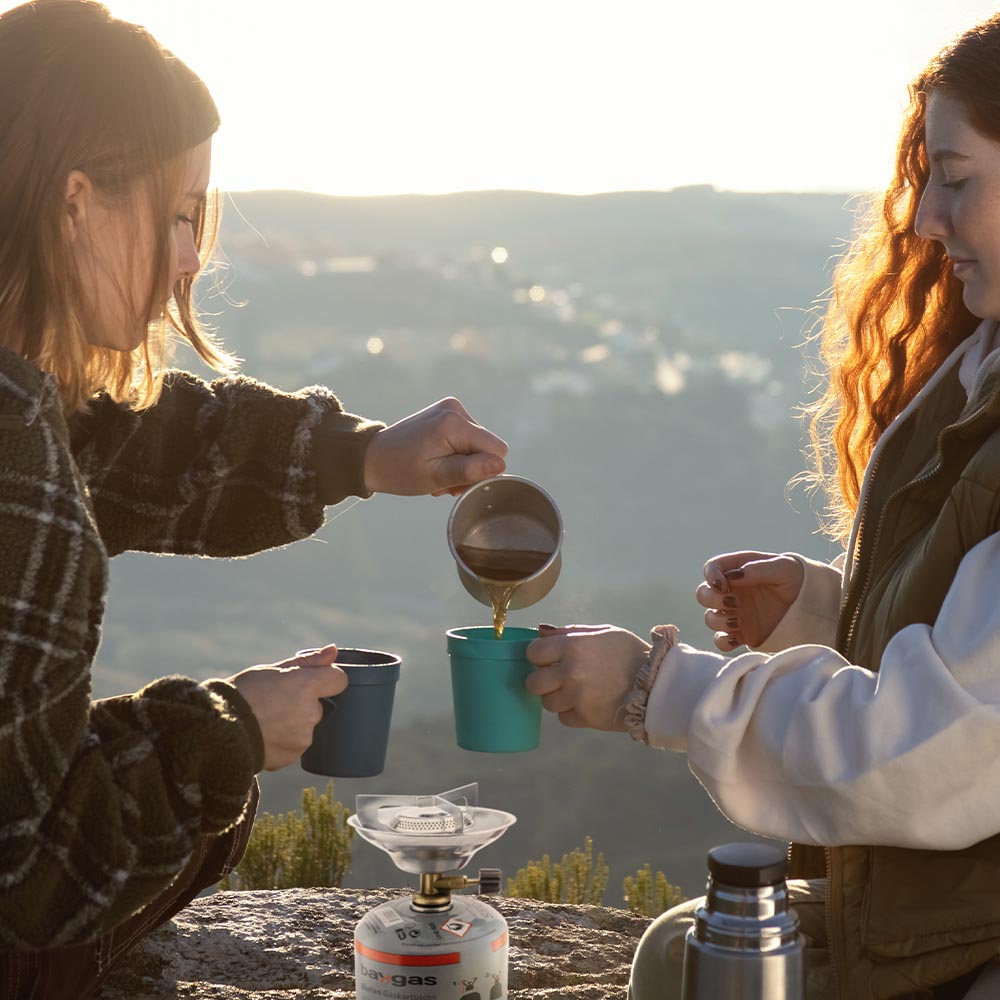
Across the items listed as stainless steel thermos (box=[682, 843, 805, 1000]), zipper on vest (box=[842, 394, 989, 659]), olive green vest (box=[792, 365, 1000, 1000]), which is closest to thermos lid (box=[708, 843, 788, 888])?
stainless steel thermos (box=[682, 843, 805, 1000])

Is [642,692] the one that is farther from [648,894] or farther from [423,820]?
[648,894]

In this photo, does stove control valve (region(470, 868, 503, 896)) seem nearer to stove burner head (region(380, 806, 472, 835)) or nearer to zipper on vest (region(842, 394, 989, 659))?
stove burner head (region(380, 806, 472, 835))

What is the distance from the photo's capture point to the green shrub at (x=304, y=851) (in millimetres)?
3906

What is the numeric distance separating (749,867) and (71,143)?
140 cm

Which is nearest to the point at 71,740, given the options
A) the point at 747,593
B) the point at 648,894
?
the point at 747,593

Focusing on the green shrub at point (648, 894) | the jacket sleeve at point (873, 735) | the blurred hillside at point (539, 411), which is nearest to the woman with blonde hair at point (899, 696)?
the jacket sleeve at point (873, 735)

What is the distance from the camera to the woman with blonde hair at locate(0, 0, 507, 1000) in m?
1.73

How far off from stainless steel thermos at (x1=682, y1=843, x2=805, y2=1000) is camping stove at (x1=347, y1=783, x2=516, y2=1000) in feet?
1.88

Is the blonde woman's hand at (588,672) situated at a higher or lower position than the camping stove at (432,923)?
higher

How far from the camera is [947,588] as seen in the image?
1.83m

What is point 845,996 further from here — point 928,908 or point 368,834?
point 368,834

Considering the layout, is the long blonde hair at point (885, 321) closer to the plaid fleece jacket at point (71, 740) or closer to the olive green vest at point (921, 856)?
the olive green vest at point (921, 856)

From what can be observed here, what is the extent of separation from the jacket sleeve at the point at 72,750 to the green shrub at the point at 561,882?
233 cm

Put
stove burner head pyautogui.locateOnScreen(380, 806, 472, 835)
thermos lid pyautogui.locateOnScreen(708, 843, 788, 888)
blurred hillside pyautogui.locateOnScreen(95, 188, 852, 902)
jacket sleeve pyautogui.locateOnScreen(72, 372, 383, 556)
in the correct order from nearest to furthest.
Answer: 1. thermos lid pyautogui.locateOnScreen(708, 843, 788, 888)
2. stove burner head pyautogui.locateOnScreen(380, 806, 472, 835)
3. jacket sleeve pyautogui.locateOnScreen(72, 372, 383, 556)
4. blurred hillside pyautogui.locateOnScreen(95, 188, 852, 902)
